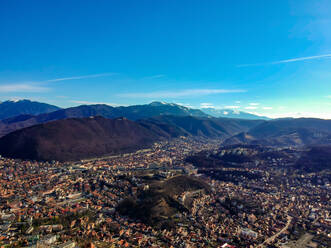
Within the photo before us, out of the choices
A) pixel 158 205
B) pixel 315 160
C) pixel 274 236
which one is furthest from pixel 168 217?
pixel 315 160

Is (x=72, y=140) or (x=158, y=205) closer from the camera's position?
(x=158, y=205)

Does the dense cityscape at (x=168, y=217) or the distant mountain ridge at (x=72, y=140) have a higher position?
the distant mountain ridge at (x=72, y=140)

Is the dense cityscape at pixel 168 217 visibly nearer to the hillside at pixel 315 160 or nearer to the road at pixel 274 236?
the road at pixel 274 236

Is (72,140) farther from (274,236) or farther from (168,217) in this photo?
(274,236)

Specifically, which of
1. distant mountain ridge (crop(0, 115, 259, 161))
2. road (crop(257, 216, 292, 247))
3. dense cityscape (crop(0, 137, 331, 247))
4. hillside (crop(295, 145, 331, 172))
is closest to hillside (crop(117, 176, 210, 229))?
dense cityscape (crop(0, 137, 331, 247))

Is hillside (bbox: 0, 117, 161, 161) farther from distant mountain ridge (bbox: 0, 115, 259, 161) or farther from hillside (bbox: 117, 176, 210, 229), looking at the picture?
hillside (bbox: 117, 176, 210, 229)

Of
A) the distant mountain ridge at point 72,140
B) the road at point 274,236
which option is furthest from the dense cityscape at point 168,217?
the distant mountain ridge at point 72,140

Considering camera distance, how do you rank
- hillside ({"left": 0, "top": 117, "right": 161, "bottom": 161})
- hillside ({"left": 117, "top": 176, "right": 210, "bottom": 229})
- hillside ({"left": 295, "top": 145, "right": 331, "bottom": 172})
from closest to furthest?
1. hillside ({"left": 117, "top": 176, "right": 210, "bottom": 229})
2. hillside ({"left": 295, "top": 145, "right": 331, "bottom": 172})
3. hillside ({"left": 0, "top": 117, "right": 161, "bottom": 161})

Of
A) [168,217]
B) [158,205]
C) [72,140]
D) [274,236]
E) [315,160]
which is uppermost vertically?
[315,160]
